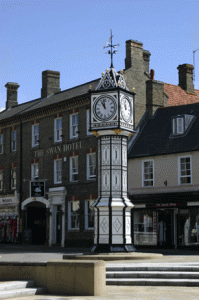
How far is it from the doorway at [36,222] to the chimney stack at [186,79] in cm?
1359

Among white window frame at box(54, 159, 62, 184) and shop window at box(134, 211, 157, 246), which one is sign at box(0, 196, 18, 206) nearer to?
white window frame at box(54, 159, 62, 184)

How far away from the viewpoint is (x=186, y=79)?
40969 mm

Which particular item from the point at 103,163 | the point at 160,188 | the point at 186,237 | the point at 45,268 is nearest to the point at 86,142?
the point at 160,188

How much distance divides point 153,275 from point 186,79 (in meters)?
28.1

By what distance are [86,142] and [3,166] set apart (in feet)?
35.4

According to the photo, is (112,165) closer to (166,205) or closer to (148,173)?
(166,205)

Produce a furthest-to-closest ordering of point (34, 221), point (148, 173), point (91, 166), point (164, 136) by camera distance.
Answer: point (34, 221), point (91, 166), point (164, 136), point (148, 173)

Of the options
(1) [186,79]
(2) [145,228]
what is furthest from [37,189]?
(1) [186,79]

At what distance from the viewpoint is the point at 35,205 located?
39719mm

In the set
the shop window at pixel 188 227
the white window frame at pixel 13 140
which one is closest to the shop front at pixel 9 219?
the white window frame at pixel 13 140

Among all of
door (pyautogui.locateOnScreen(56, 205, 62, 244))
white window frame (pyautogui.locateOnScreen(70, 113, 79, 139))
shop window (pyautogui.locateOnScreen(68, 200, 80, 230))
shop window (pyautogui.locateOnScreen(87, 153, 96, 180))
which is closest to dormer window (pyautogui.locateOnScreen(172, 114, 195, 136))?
shop window (pyautogui.locateOnScreen(87, 153, 96, 180))

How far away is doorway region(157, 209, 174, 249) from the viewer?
3155cm

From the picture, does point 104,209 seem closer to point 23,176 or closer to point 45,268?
point 45,268

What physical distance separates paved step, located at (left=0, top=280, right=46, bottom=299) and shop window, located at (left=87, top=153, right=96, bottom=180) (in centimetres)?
2212
